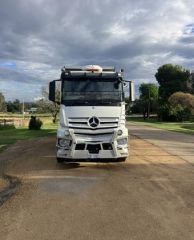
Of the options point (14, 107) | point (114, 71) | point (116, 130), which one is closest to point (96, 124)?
point (116, 130)

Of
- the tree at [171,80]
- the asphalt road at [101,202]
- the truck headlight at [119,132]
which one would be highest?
the tree at [171,80]

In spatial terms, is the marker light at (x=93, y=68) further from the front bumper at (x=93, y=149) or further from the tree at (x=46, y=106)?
the tree at (x=46, y=106)

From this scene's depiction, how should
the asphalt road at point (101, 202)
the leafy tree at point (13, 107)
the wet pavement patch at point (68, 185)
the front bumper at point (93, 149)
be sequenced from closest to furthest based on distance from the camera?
the asphalt road at point (101, 202)
the wet pavement patch at point (68, 185)
the front bumper at point (93, 149)
the leafy tree at point (13, 107)

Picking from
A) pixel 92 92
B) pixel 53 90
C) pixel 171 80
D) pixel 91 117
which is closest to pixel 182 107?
pixel 171 80

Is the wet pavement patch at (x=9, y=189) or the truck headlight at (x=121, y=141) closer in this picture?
the wet pavement patch at (x=9, y=189)

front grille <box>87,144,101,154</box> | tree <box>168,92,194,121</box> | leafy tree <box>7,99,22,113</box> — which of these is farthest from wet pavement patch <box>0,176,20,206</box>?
leafy tree <box>7,99,22,113</box>

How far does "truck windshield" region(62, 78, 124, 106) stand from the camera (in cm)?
1539

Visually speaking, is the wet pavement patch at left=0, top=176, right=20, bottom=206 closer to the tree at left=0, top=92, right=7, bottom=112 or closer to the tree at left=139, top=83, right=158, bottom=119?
the tree at left=139, top=83, right=158, bottom=119

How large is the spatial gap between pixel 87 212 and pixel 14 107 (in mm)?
164708

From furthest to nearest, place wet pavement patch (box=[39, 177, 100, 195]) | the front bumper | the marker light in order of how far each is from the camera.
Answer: the marker light, the front bumper, wet pavement patch (box=[39, 177, 100, 195])

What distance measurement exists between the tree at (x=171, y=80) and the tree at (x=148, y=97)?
596 centimetres

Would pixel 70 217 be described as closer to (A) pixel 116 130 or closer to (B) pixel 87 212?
(B) pixel 87 212

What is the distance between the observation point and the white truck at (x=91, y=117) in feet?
48.1

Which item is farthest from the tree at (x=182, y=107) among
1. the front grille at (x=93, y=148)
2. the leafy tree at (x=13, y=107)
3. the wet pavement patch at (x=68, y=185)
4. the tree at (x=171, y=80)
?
the leafy tree at (x=13, y=107)
